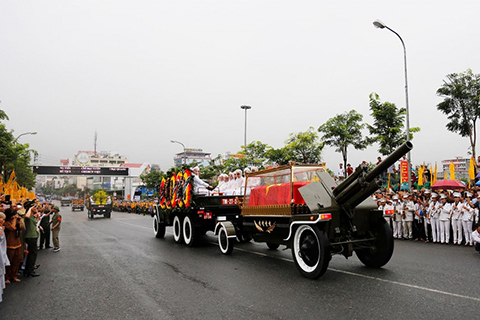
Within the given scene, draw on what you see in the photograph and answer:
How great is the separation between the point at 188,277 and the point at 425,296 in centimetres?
434

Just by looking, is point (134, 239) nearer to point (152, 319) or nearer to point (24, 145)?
point (152, 319)

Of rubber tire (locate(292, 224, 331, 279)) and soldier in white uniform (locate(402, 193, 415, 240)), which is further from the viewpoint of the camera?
soldier in white uniform (locate(402, 193, 415, 240))

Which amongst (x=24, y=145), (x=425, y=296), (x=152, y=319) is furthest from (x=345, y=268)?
(x=24, y=145)

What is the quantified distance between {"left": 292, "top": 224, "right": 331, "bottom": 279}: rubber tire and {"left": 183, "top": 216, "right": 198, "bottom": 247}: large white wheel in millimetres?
5162

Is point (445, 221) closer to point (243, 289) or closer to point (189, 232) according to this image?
point (189, 232)

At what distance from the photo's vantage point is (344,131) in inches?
1022

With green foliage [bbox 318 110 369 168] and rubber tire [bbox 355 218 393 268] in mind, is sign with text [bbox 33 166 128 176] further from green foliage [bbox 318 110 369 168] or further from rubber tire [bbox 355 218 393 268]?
rubber tire [bbox 355 218 393 268]

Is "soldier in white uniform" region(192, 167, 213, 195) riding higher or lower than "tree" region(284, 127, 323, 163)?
lower

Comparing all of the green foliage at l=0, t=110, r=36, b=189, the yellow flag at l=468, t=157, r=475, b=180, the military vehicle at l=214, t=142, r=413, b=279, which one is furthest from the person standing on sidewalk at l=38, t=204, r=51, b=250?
the yellow flag at l=468, t=157, r=475, b=180

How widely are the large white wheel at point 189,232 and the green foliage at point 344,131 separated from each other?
655 inches

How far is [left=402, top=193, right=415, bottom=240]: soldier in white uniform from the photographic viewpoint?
13.4 metres

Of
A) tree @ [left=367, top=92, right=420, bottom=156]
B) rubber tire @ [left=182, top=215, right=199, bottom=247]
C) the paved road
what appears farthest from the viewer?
tree @ [left=367, top=92, right=420, bottom=156]

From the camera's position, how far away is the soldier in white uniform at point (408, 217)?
43.8ft

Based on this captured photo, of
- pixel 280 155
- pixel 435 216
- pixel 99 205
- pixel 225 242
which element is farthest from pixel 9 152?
pixel 435 216
